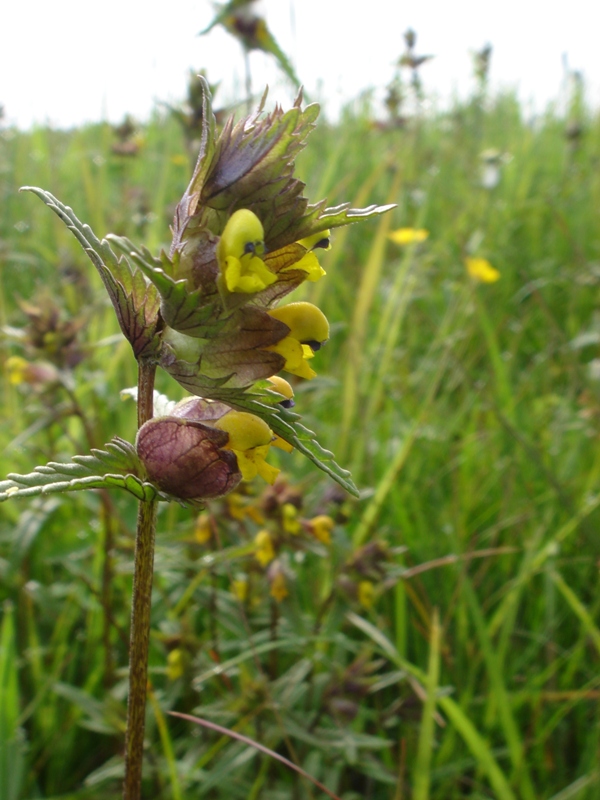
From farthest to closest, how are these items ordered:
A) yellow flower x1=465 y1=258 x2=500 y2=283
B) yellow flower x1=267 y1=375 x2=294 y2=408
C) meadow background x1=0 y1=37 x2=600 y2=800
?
yellow flower x1=465 y1=258 x2=500 y2=283 < meadow background x1=0 y1=37 x2=600 y2=800 < yellow flower x1=267 y1=375 x2=294 y2=408

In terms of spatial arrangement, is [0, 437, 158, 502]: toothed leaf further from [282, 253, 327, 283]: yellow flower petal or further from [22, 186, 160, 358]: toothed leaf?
[282, 253, 327, 283]: yellow flower petal

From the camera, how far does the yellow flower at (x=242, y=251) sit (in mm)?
460

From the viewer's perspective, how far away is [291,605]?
1.09 metres

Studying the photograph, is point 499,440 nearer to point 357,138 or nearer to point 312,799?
point 312,799

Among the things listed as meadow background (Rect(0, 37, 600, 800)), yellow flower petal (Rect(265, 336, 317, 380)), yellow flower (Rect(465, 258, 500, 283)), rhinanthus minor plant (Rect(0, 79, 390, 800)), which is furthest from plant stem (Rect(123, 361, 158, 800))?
yellow flower (Rect(465, 258, 500, 283))

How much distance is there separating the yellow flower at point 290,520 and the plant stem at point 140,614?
0.56m

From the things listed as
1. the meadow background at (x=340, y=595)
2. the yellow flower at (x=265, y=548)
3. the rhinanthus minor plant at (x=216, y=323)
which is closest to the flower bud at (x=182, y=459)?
the rhinanthus minor plant at (x=216, y=323)

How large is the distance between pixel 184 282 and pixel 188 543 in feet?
2.81

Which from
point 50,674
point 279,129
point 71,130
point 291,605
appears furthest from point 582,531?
point 71,130

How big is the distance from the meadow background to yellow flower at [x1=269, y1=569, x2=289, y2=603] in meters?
0.02

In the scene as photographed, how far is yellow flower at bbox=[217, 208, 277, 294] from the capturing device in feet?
1.51

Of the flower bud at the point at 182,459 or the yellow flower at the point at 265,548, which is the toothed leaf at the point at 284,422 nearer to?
the flower bud at the point at 182,459

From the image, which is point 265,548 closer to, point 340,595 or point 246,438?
point 340,595

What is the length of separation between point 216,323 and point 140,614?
23 cm
